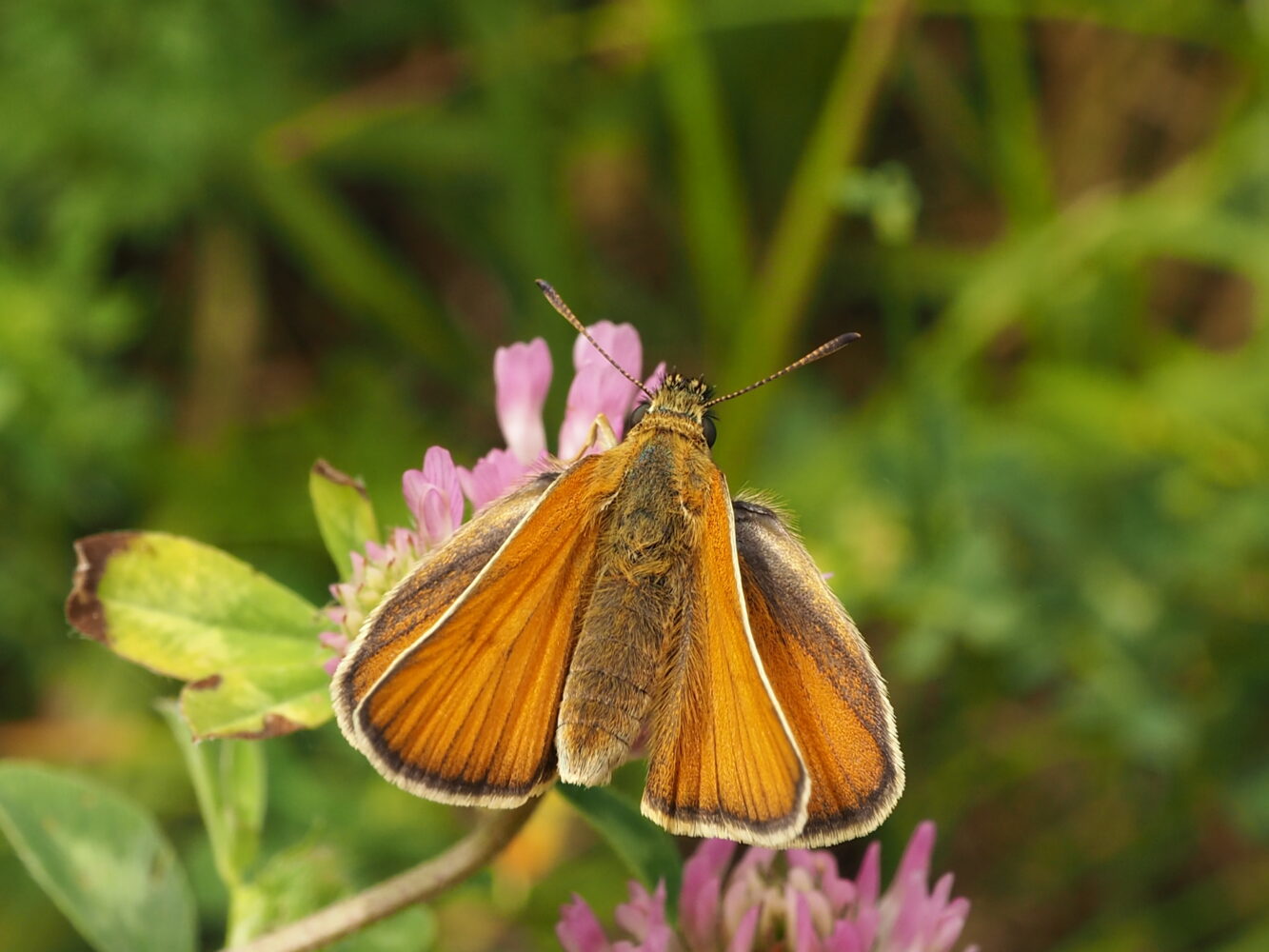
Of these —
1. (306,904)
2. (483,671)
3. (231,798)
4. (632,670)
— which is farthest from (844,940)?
(231,798)

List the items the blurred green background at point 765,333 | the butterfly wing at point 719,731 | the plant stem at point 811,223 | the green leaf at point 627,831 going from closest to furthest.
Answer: the butterfly wing at point 719,731
the green leaf at point 627,831
the blurred green background at point 765,333
the plant stem at point 811,223

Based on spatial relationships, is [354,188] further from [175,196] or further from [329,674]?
[329,674]

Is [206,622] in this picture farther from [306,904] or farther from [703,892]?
[703,892]

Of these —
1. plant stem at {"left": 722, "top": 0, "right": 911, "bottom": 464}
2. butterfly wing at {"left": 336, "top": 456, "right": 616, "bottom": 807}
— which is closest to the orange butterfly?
butterfly wing at {"left": 336, "top": 456, "right": 616, "bottom": 807}

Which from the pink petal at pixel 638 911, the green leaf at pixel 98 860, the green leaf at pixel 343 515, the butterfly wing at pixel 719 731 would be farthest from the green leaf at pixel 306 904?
the butterfly wing at pixel 719 731

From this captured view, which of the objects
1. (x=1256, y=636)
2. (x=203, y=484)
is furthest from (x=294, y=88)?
(x=1256, y=636)

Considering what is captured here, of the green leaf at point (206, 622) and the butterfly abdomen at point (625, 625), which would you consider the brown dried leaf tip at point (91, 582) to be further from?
the butterfly abdomen at point (625, 625)
